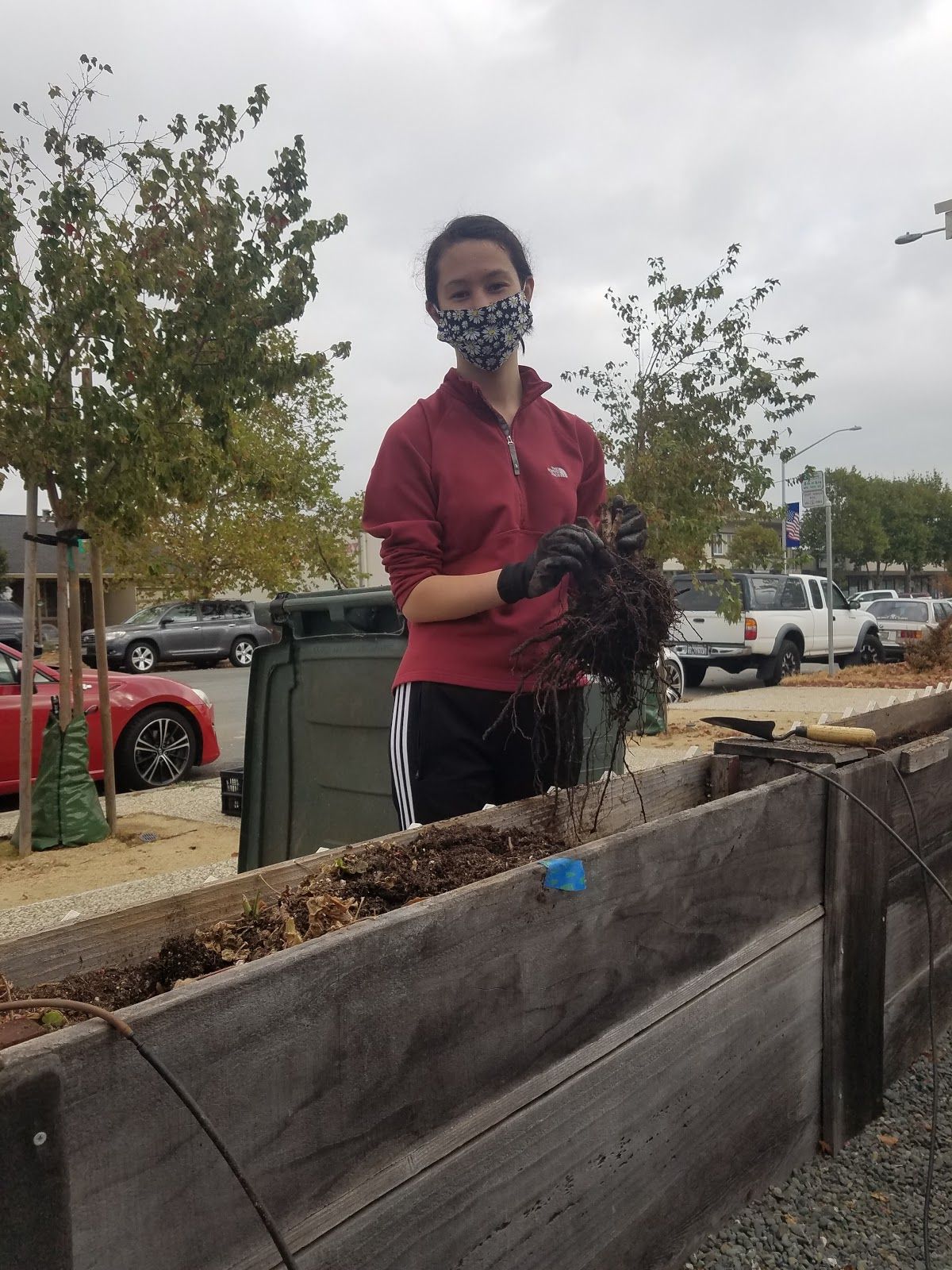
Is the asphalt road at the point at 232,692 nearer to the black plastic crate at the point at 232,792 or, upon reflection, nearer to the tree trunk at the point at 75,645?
the black plastic crate at the point at 232,792

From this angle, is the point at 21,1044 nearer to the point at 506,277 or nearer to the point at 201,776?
the point at 506,277

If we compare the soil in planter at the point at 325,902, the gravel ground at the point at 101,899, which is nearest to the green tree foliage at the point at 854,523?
the gravel ground at the point at 101,899

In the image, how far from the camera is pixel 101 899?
16.8ft

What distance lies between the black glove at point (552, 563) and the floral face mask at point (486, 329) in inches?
25.4

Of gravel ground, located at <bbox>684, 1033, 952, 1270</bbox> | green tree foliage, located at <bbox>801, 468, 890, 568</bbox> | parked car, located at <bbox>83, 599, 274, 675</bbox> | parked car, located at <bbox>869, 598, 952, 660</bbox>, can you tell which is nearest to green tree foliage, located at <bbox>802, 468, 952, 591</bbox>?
green tree foliage, located at <bbox>801, 468, 890, 568</bbox>

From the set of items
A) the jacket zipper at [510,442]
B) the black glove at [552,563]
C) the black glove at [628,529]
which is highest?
the jacket zipper at [510,442]

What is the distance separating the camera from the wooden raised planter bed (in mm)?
1003

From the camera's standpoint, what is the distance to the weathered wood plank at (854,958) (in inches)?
92.3

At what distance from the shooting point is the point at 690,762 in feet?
9.09

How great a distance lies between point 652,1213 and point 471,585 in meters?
1.23

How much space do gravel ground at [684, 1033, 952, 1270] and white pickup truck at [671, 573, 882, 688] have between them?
11129mm

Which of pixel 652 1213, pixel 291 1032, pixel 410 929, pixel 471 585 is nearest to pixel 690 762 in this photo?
pixel 471 585

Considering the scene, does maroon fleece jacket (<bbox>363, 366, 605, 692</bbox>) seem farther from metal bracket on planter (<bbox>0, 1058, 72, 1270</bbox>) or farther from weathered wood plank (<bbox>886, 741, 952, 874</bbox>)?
metal bracket on planter (<bbox>0, 1058, 72, 1270</bbox>)

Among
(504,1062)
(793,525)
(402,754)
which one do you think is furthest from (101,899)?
(793,525)
